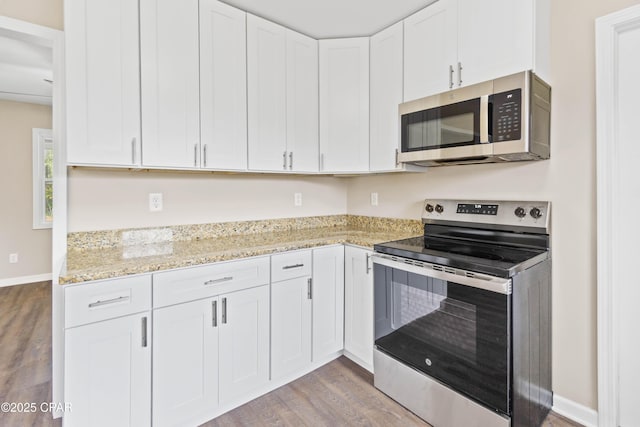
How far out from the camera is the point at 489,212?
195cm

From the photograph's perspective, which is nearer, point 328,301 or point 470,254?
point 470,254

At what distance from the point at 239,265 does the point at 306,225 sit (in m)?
1.12

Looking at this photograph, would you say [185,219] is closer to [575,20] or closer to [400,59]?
[400,59]

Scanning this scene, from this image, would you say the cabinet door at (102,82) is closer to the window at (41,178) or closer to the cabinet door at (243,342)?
the cabinet door at (243,342)

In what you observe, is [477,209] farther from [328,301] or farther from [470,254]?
[328,301]

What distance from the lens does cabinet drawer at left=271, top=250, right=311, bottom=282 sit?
76.7 inches

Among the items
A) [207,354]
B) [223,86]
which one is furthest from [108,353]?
[223,86]

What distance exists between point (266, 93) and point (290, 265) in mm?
1203

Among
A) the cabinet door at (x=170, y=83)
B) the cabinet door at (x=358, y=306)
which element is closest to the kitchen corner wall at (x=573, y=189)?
the cabinet door at (x=358, y=306)

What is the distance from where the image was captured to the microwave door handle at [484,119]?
1.67 meters

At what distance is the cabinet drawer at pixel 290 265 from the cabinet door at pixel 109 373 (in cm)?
72

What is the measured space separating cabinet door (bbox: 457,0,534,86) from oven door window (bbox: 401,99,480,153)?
0.19 m

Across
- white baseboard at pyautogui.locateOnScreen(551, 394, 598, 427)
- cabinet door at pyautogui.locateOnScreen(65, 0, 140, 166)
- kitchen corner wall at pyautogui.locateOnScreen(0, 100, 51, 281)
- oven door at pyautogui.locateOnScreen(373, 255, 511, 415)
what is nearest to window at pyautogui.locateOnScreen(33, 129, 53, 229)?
kitchen corner wall at pyautogui.locateOnScreen(0, 100, 51, 281)

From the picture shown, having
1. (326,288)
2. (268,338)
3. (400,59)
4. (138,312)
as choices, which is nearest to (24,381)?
(138,312)
